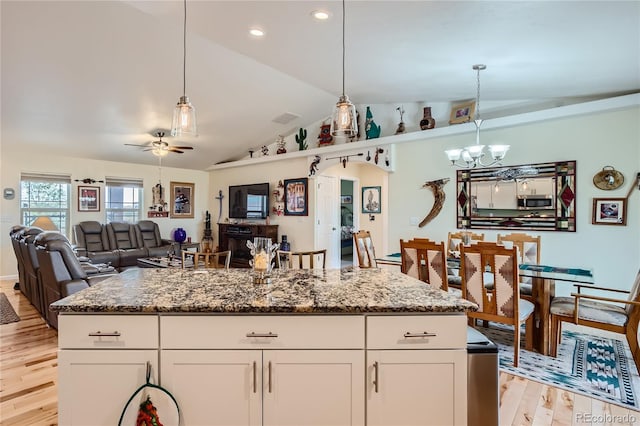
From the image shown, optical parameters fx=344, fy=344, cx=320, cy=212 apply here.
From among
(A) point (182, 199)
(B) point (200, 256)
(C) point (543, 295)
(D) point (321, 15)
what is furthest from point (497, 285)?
(A) point (182, 199)

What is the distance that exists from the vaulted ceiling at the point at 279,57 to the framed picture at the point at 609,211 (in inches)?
47.9

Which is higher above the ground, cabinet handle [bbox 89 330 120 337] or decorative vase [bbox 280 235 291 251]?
cabinet handle [bbox 89 330 120 337]

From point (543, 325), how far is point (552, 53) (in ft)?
7.85

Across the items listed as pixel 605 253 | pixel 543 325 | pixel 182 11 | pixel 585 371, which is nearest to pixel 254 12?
pixel 182 11

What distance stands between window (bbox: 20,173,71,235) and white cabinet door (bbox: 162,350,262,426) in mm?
7019

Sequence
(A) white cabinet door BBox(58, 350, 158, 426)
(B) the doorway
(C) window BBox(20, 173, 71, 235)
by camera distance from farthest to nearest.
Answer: (B) the doorway → (C) window BBox(20, 173, 71, 235) → (A) white cabinet door BBox(58, 350, 158, 426)

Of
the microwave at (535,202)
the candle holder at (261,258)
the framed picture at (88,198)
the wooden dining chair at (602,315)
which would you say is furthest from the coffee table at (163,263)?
the microwave at (535,202)

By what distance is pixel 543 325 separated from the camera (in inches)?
121

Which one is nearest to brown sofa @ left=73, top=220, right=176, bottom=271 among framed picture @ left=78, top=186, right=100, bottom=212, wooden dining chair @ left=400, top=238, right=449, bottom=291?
framed picture @ left=78, top=186, right=100, bottom=212

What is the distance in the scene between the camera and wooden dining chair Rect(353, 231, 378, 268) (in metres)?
4.21

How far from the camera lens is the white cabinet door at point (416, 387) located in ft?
4.85

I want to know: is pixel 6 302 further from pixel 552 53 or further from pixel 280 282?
pixel 552 53

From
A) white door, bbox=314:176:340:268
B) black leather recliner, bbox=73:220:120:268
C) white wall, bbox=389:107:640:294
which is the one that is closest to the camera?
white wall, bbox=389:107:640:294

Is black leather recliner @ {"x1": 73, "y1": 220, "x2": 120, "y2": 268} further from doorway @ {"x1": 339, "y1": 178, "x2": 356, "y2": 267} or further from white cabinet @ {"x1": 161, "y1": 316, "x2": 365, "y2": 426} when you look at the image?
white cabinet @ {"x1": 161, "y1": 316, "x2": 365, "y2": 426}
